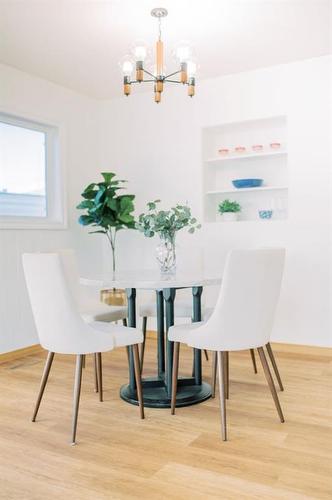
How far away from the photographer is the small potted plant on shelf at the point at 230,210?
422 cm

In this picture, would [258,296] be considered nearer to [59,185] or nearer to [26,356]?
[26,356]

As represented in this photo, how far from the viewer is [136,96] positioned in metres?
4.68

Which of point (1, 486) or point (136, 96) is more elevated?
point (136, 96)

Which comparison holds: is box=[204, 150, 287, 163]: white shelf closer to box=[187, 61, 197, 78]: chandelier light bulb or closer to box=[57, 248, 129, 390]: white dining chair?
box=[187, 61, 197, 78]: chandelier light bulb

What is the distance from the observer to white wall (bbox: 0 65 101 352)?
3.88m

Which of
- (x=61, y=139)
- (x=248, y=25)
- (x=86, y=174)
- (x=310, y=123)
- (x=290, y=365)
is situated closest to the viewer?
(x=248, y=25)

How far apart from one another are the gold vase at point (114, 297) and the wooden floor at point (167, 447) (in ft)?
3.82

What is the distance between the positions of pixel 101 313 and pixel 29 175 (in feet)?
5.74

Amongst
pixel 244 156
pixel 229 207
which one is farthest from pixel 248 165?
pixel 229 207

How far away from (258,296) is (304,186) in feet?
6.15

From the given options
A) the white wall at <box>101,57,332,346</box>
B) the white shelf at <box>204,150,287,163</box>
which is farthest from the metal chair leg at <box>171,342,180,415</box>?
the white shelf at <box>204,150,287,163</box>

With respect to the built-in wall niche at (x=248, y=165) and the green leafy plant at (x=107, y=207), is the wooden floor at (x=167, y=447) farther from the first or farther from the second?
the built-in wall niche at (x=248, y=165)

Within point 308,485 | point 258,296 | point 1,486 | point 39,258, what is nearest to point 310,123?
point 258,296

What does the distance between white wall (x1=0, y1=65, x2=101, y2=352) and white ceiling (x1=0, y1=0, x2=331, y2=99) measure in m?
0.24
